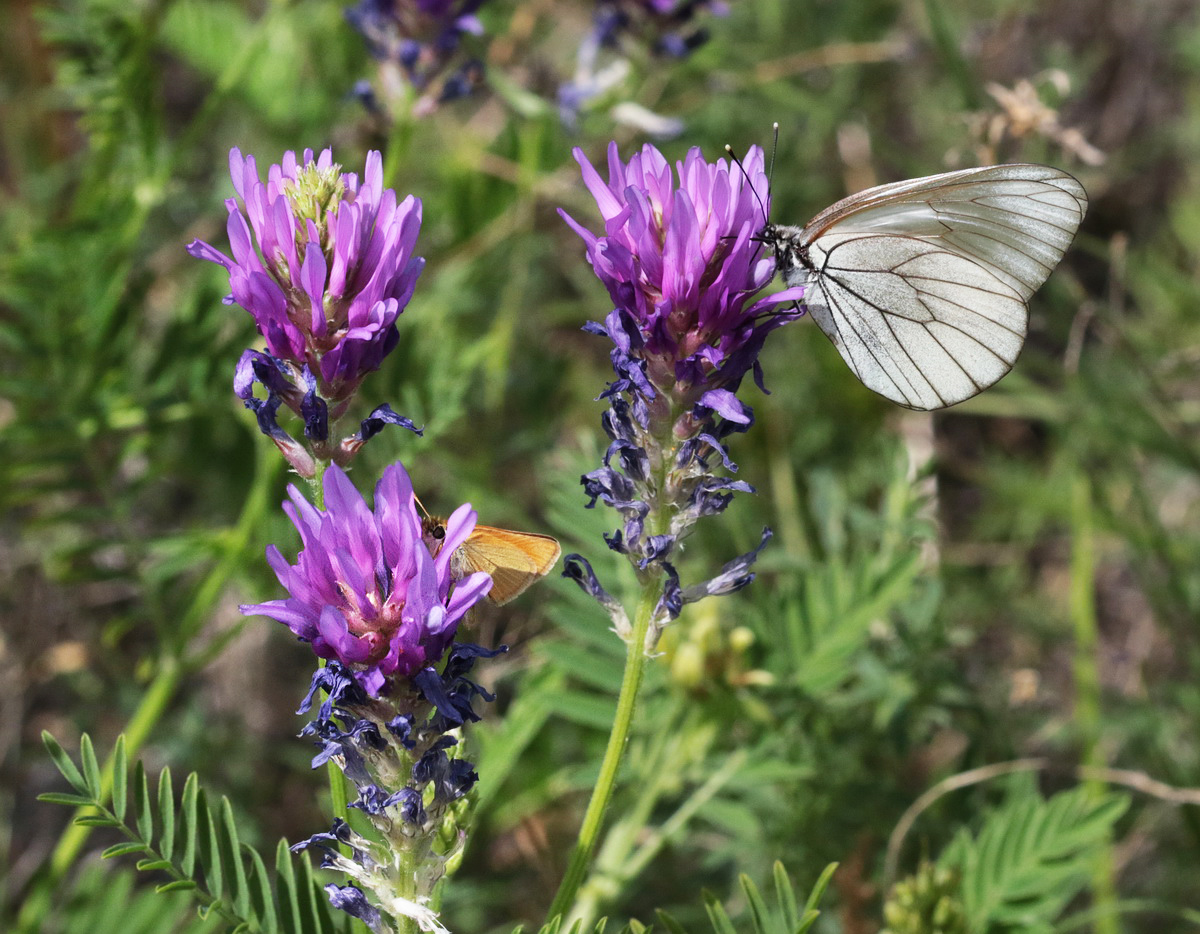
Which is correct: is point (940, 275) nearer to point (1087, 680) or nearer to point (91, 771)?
point (1087, 680)

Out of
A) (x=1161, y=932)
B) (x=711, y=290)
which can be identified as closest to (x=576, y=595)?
(x=711, y=290)

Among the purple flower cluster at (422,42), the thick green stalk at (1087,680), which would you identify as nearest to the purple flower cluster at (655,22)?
the purple flower cluster at (422,42)

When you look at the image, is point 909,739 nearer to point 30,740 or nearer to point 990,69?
point 30,740

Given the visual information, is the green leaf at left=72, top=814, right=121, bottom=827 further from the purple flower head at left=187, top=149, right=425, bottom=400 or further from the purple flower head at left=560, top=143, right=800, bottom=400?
the purple flower head at left=560, top=143, right=800, bottom=400

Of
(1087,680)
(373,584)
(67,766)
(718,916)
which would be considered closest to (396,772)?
(373,584)

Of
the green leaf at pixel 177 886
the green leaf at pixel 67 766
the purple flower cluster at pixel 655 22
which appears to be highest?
the purple flower cluster at pixel 655 22

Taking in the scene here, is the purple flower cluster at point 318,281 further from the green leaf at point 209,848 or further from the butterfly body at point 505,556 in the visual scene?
the green leaf at point 209,848
